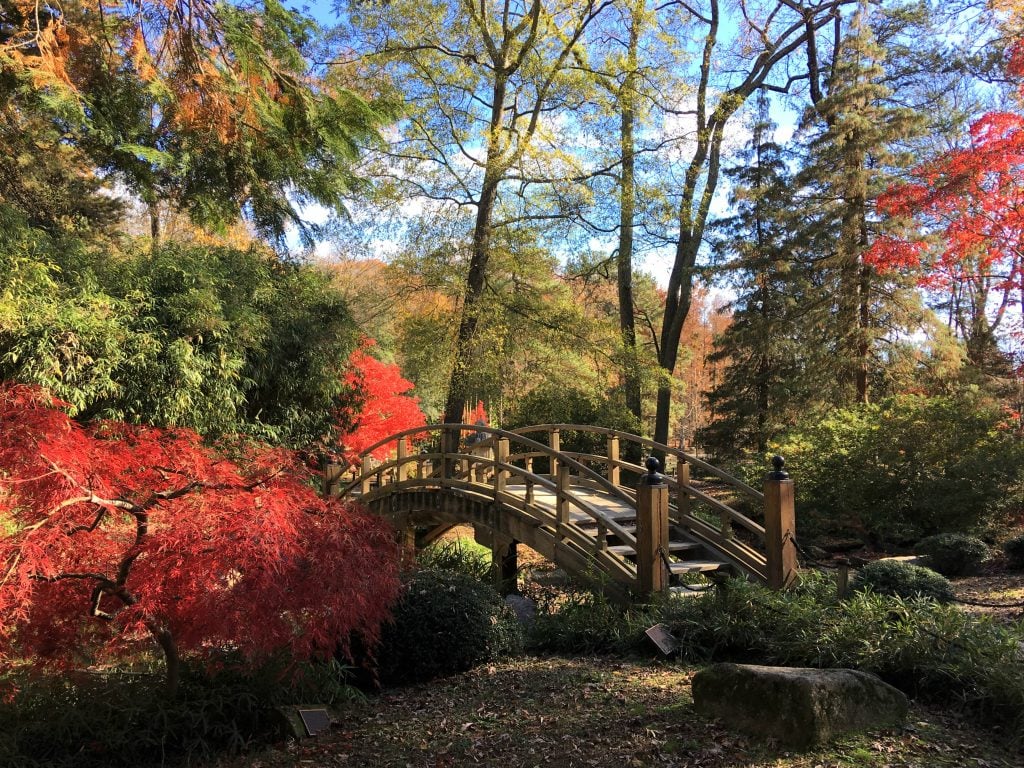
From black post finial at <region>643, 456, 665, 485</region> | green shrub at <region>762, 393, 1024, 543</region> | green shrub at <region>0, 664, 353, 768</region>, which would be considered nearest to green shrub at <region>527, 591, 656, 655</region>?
black post finial at <region>643, 456, 665, 485</region>

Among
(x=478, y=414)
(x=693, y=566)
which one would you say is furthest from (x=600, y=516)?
(x=478, y=414)

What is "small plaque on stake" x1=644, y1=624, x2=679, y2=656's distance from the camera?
542cm

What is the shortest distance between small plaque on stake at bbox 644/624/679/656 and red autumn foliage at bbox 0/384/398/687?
2.17 metres

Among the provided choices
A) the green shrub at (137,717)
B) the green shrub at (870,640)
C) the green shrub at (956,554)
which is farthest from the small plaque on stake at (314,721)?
the green shrub at (956,554)

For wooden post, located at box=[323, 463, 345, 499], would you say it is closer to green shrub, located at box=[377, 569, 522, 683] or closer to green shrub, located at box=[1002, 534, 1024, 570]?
green shrub, located at box=[377, 569, 522, 683]

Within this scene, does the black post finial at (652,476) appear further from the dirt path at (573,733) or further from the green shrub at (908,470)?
the green shrub at (908,470)

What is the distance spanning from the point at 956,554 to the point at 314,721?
29.6 feet

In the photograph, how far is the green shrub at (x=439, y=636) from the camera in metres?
5.93

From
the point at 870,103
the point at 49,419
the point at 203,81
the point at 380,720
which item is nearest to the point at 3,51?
the point at 203,81

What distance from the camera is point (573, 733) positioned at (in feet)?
13.4

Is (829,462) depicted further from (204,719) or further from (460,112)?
(204,719)

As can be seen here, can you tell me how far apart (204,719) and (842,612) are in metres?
4.47

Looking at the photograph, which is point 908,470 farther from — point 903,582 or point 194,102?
point 194,102

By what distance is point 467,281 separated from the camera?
1366cm
